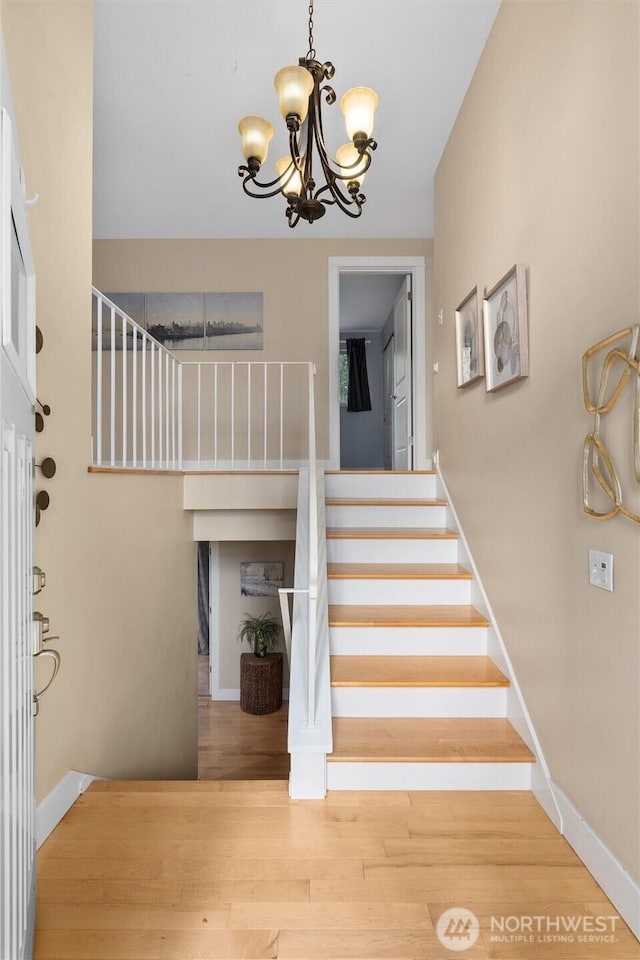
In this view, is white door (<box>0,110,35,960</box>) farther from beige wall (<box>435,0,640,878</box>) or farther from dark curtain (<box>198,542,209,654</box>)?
dark curtain (<box>198,542,209,654</box>)

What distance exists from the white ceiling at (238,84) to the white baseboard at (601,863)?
3290mm

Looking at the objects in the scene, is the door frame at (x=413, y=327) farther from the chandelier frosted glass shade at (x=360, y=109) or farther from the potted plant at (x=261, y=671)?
the chandelier frosted glass shade at (x=360, y=109)

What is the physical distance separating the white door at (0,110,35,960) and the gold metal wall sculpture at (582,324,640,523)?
1383mm

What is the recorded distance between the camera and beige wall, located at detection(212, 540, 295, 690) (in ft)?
18.4

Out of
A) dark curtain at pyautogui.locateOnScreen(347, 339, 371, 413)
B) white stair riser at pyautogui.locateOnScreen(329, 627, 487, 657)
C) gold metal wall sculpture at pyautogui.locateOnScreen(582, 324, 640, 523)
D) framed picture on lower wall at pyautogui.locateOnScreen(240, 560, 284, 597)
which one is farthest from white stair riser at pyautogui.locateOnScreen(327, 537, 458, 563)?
dark curtain at pyautogui.locateOnScreen(347, 339, 371, 413)

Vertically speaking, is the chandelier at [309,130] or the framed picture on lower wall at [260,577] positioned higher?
the chandelier at [309,130]

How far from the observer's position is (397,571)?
287 centimetres

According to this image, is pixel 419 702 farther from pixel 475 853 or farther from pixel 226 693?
pixel 226 693

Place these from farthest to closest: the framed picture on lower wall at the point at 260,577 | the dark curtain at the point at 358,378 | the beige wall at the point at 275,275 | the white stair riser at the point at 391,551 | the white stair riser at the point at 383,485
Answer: the dark curtain at the point at 358,378, the framed picture on lower wall at the point at 260,577, the beige wall at the point at 275,275, the white stair riser at the point at 383,485, the white stair riser at the point at 391,551

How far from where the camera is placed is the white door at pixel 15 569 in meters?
0.91

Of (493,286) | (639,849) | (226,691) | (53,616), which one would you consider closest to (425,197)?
(493,286)

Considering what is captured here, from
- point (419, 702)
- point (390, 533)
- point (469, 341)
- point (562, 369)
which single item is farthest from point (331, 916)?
point (469, 341)

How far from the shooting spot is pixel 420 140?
11.2ft

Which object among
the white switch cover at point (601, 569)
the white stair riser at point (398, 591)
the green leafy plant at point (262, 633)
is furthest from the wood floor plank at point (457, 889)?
the green leafy plant at point (262, 633)
